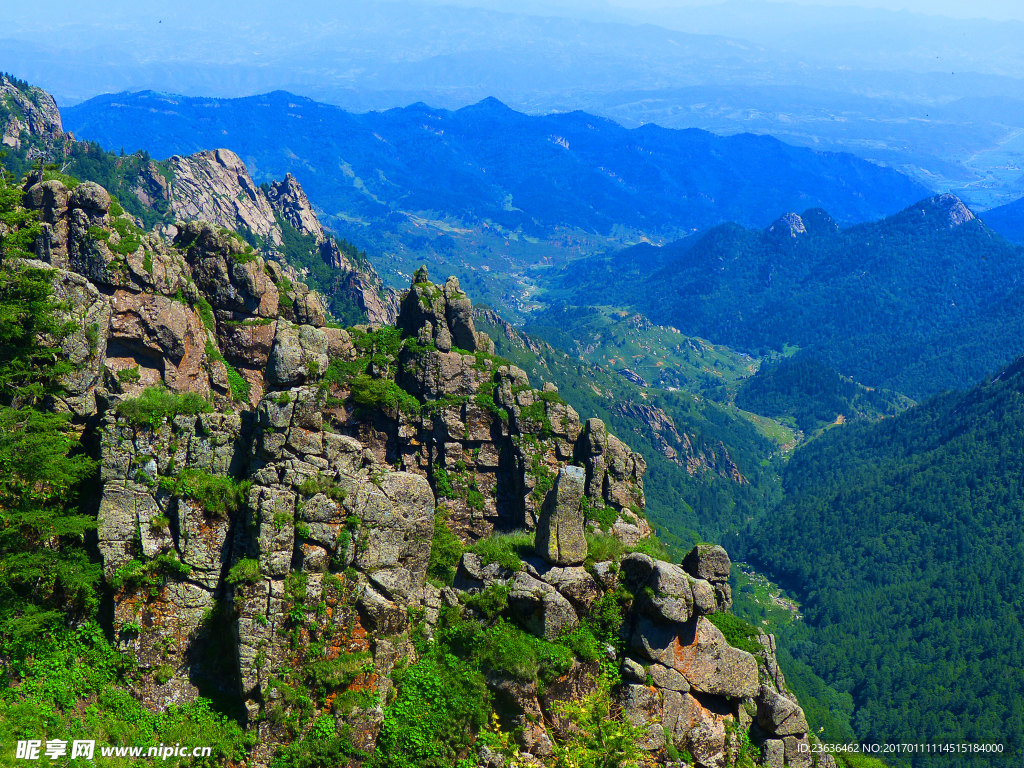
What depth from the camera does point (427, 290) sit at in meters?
82.2

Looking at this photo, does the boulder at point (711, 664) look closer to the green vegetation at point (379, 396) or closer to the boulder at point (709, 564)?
the boulder at point (709, 564)

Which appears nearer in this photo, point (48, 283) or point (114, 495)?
point (114, 495)

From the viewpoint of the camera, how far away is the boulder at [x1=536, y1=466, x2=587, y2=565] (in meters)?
43.9

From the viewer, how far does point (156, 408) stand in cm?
4291

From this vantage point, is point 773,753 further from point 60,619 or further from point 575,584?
point 60,619

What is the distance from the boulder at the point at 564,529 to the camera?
43.9 m

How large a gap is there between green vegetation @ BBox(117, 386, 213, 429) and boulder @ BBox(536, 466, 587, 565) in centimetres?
2233

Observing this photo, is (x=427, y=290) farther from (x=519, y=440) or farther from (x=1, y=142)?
(x=1, y=142)

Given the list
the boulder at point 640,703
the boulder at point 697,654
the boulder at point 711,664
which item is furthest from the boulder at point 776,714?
the boulder at point 640,703

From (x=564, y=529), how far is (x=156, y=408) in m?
25.5

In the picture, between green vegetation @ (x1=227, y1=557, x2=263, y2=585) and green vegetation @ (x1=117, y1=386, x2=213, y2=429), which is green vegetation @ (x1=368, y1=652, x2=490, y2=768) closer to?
green vegetation @ (x1=227, y1=557, x2=263, y2=585)

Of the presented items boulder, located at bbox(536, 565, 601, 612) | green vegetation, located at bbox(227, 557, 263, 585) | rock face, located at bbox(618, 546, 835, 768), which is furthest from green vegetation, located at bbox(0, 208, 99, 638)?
rock face, located at bbox(618, 546, 835, 768)

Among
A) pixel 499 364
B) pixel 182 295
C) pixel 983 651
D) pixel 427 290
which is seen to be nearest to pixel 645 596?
pixel 499 364

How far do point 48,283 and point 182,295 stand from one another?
76.2 ft
